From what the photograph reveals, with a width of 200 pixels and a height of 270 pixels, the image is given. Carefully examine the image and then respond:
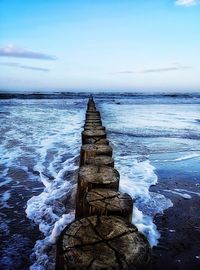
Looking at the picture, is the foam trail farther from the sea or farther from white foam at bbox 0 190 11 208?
white foam at bbox 0 190 11 208

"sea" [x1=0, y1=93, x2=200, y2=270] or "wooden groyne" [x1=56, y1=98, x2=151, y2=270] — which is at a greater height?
"wooden groyne" [x1=56, y1=98, x2=151, y2=270]

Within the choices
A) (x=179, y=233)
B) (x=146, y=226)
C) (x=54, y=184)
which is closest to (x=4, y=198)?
(x=54, y=184)

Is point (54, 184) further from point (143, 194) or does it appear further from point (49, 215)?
point (143, 194)

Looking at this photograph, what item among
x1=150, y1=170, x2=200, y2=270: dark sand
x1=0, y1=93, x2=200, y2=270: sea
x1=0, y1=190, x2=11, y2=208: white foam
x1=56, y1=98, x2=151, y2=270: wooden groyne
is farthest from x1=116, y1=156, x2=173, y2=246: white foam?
x1=0, y1=190, x2=11, y2=208: white foam

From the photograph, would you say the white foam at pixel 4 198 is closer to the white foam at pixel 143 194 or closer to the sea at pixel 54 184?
the sea at pixel 54 184

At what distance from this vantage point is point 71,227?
2.03 meters

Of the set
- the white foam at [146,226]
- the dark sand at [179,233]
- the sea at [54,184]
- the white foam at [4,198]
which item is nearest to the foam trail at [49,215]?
the sea at [54,184]

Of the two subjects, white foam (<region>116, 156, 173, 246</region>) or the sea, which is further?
white foam (<region>116, 156, 173, 246</region>)

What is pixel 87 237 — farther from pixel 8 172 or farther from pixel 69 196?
pixel 8 172

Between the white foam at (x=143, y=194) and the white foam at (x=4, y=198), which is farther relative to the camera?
the white foam at (x=4, y=198)

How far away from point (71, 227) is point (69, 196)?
Answer: 289 centimetres

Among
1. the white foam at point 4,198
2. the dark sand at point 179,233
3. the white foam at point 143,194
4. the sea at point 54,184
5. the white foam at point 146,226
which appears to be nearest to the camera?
the dark sand at point 179,233

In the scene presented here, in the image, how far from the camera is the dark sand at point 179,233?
10.7 ft

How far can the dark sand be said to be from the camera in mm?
3249
